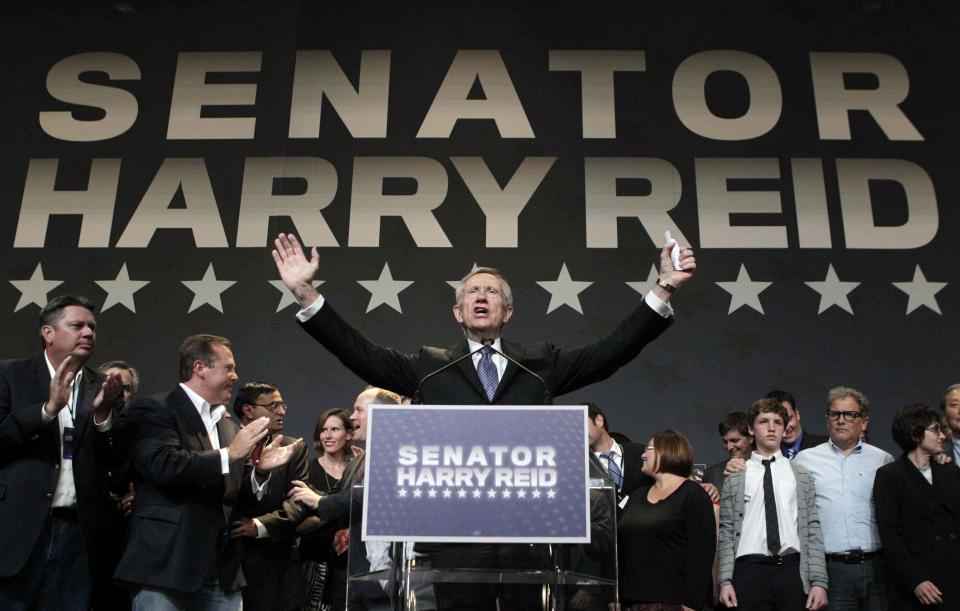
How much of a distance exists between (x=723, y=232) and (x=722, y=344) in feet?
2.24

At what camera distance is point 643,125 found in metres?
6.34

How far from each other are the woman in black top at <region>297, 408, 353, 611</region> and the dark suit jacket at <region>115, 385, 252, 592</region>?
25.1 inches

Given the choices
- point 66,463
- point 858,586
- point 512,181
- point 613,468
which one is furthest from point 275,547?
point 512,181

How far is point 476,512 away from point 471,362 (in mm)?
699

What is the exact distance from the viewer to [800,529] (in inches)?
167

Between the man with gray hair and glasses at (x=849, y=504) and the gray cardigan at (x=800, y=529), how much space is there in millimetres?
159

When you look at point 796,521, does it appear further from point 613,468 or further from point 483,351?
point 483,351

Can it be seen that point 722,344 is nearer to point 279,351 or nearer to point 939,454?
point 939,454

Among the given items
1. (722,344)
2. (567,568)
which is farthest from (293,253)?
(722,344)

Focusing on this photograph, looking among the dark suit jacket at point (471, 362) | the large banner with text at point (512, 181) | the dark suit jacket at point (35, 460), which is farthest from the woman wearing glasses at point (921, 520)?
the dark suit jacket at point (35, 460)

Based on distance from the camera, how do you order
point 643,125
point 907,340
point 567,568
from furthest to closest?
point 643,125 → point 907,340 → point 567,568

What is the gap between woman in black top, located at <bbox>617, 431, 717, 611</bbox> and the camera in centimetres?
383

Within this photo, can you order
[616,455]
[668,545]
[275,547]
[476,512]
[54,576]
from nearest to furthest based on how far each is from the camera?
[476,512], [54,576], [668,545], [275,547], [616,455]

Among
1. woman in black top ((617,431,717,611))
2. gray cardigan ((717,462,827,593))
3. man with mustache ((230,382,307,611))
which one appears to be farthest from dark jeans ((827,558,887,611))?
man with mustache ((230,382,307,611))
